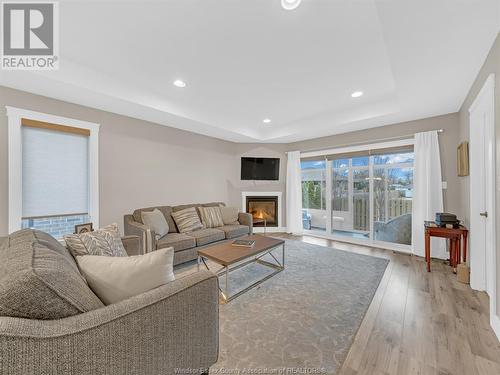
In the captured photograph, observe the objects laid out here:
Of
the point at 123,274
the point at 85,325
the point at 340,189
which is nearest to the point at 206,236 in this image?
the point at 123,274

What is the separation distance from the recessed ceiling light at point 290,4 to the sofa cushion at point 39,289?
2.12m

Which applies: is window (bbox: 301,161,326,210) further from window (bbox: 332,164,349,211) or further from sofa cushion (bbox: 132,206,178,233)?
sofa cushion (bbox: 132,206,178,233)

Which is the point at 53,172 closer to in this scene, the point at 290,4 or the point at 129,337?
the point at 129,337

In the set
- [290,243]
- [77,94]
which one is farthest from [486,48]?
[77,94]

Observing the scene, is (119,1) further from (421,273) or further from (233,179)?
(421,273)

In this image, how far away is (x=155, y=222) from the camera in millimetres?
3154

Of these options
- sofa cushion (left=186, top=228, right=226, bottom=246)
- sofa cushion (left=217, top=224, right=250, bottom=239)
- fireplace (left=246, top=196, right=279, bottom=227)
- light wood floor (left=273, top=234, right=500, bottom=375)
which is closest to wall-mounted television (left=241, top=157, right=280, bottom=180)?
fireplace (left=246, top=196, right=279, bottom=227)

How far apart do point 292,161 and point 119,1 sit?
14.1 feet

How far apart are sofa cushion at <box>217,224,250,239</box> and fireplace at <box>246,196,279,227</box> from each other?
1304mm

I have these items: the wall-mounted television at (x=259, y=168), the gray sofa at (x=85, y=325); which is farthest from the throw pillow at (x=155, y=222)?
the wall-mounted television at (x=259, y=168)

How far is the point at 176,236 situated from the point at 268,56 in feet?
9.00

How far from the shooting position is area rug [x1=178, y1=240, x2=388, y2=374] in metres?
1.49

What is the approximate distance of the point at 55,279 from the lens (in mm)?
757

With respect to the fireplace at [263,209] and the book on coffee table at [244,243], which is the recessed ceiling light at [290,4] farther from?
the fireplace at [263,209]
